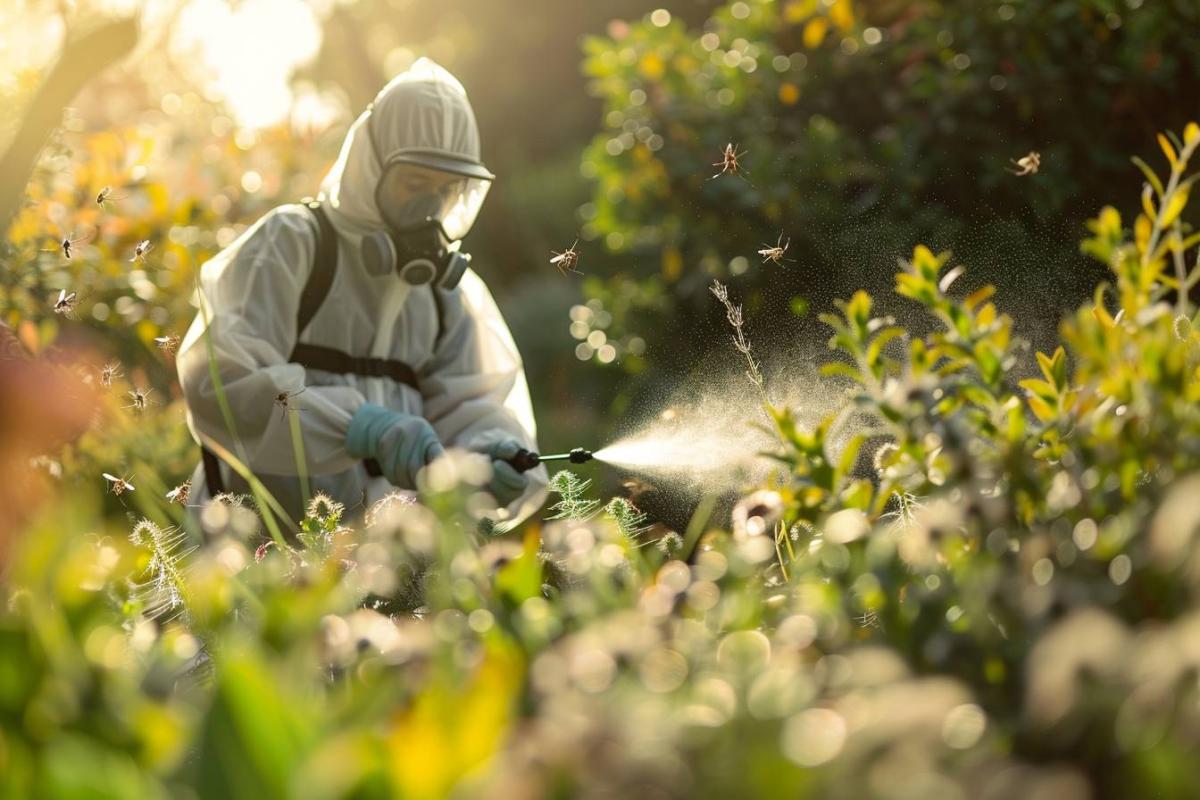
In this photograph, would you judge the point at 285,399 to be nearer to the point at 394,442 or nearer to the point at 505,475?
the point at 394,442

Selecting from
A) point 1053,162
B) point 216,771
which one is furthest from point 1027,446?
point 1053,162

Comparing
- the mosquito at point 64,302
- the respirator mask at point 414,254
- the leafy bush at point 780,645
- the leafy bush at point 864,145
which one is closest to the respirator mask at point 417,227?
the respirator mask at point 414,254

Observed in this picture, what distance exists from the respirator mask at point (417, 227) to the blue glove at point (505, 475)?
0.45 meters

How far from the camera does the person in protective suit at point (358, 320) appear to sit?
323 centimetres

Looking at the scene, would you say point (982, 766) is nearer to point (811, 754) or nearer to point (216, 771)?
point (811, 754)

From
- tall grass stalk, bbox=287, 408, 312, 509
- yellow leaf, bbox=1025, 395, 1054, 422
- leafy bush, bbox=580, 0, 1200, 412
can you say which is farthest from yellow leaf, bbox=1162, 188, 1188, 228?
leafy bush, bbox=580, 0, 1200, 412

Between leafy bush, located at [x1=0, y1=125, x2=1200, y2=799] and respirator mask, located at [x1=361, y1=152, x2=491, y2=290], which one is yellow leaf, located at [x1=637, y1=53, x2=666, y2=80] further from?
leafy bush, located at [x1=0, y1=125, x2=1200, y2=799]

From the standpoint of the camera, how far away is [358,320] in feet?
11.5

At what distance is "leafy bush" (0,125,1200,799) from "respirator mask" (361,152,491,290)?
1780 millimetres

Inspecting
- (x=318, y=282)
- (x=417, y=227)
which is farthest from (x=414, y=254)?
(x=318, y=282)

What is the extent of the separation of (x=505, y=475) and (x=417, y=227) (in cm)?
68

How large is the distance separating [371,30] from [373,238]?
2554cm

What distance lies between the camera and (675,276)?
6152 mm

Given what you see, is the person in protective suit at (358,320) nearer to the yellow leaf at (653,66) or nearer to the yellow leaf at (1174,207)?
the yellow leaf at (1174,207)
